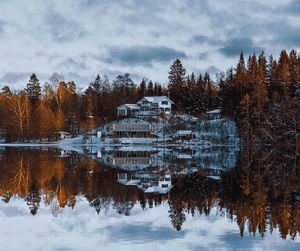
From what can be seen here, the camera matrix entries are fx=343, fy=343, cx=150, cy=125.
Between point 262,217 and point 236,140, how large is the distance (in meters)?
54.9

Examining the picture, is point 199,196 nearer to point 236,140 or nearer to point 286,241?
point 286,241

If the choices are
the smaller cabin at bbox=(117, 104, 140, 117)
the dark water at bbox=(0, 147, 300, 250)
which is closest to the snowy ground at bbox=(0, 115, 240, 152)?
the smaller cabin at bbox=(117, 104, 140, 117)

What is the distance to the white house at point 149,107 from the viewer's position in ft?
251

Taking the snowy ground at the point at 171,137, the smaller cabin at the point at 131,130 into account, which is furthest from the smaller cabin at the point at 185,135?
the smaller cabin at the point at 131,130

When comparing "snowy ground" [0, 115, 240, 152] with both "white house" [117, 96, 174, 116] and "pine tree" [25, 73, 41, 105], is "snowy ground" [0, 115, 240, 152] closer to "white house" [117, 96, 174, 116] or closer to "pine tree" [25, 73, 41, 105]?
"white house" [117, 96, 174, 116]

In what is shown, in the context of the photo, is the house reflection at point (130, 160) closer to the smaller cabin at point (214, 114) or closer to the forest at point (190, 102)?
the forest at point (190, 102)

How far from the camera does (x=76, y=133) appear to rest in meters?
73.0

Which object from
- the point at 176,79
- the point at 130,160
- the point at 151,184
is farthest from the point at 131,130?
the point at 151,184

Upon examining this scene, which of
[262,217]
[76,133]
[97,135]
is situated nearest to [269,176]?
[262,217]

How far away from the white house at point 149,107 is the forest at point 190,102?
220 centimetres

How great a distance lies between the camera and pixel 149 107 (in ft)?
254

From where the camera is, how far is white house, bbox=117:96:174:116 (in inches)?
3010

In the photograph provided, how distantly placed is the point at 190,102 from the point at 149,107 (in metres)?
9.62

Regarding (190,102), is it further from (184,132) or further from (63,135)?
(63,135)
